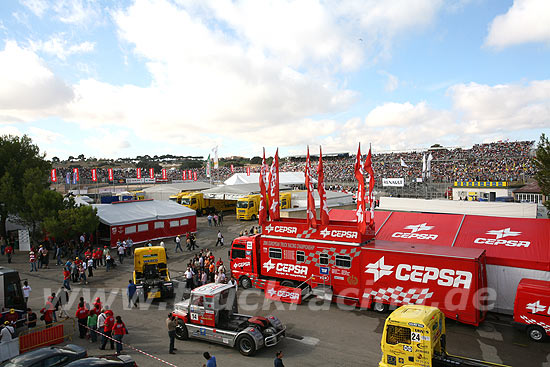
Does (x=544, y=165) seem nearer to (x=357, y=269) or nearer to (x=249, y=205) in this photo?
(x=357, y=269)

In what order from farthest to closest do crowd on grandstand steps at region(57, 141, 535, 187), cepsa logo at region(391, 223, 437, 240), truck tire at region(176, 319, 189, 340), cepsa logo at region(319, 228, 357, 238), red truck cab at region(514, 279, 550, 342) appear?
1. crowd on grandstand steps at region(57, 141, 535, 187)
2. cepsa logo at region(391, 223, 437, 240)
3. cepsa logo at region(319, 228, 357, 238)
4. truck tire at region(176, 319, 189, 340)
5. red truck cab at region(514, 279, 550, 342)

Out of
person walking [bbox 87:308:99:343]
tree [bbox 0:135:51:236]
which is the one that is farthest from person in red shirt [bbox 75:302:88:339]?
tree [bbox 0:135:51:236]

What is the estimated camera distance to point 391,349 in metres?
Result: 9.64

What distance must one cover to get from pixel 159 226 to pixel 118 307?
15681 millimetres

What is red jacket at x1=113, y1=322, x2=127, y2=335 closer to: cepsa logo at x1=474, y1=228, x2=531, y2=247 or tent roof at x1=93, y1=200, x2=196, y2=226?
cepsa logo at x1=474, y1=228, x2=531, y2=247

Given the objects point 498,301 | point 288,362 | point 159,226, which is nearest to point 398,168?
point 159,226

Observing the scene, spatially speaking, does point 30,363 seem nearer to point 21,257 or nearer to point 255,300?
point 255,300

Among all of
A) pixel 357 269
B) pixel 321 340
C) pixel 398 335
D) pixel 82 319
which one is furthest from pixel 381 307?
pixel 82 319

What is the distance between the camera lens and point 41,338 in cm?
A: 1209

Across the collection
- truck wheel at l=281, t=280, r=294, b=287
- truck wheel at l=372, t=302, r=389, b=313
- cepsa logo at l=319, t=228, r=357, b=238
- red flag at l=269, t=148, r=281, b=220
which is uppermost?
red flag at l=269, t=148, r=281, b=220

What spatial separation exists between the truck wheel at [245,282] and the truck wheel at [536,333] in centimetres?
1172

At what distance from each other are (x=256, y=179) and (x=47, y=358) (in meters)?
55.3

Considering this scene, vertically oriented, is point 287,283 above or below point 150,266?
below

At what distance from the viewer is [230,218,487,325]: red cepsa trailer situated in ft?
43.3
